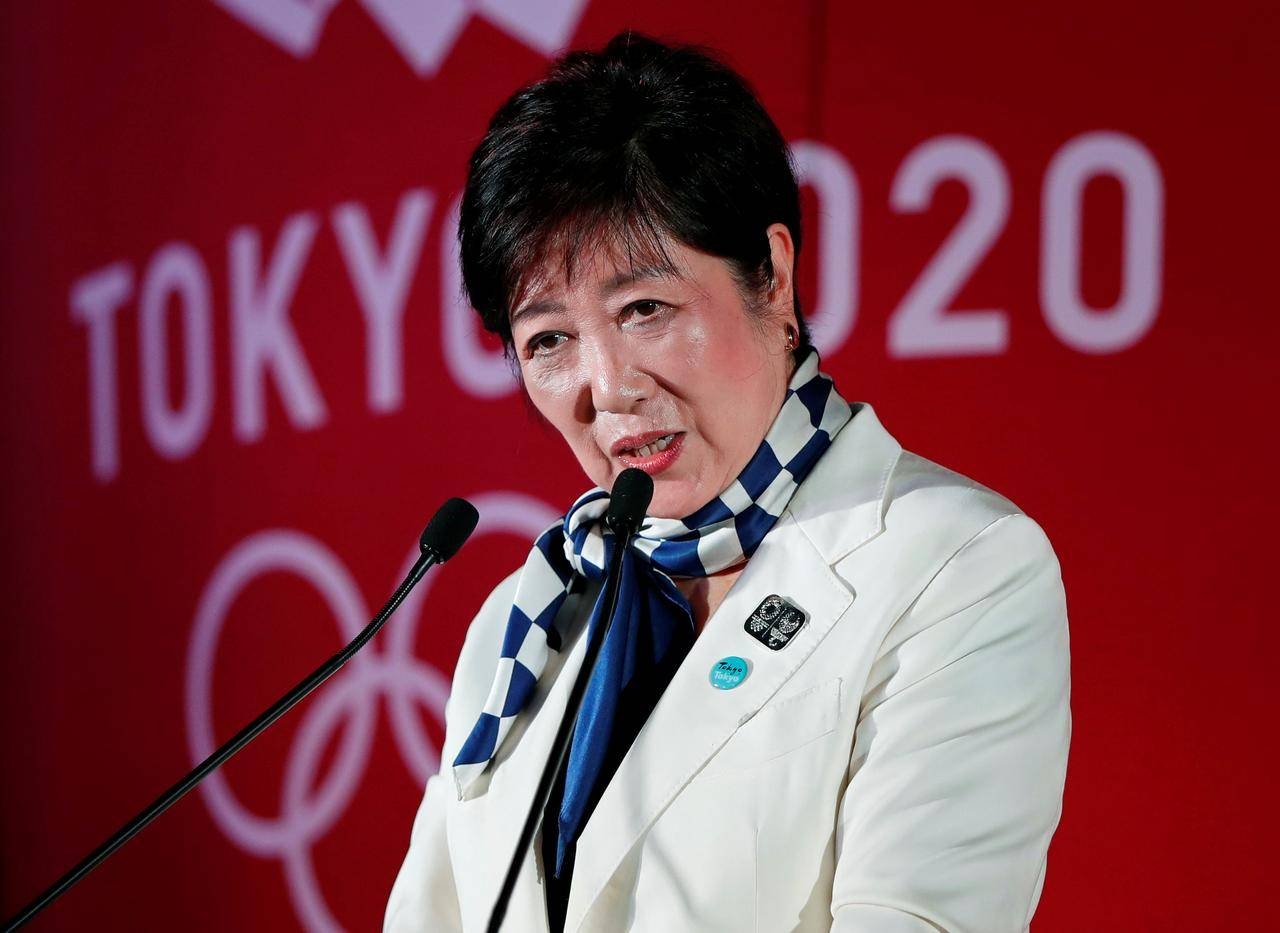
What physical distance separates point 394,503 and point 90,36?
1.21 meters

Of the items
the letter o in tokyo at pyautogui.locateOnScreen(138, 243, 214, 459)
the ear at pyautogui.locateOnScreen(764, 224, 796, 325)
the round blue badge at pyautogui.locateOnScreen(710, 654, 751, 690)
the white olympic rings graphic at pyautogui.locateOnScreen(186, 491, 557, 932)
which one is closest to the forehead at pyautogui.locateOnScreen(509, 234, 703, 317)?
the ear at pyautogui.locateOnScreen(764, 224, 796, 325)

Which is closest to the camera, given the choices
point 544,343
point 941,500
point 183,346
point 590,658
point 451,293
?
point 590,658

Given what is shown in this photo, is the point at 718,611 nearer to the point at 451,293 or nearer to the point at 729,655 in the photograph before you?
the point at 729,655

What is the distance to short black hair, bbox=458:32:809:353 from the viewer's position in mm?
1336

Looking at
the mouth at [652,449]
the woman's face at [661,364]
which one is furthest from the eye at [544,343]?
the mouth at [652,449]

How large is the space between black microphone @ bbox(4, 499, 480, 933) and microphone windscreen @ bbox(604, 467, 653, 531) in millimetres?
146

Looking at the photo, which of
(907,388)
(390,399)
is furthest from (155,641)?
(907,388)

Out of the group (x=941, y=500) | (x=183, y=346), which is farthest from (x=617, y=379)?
(x=183, y=346)

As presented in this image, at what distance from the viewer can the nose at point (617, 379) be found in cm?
135

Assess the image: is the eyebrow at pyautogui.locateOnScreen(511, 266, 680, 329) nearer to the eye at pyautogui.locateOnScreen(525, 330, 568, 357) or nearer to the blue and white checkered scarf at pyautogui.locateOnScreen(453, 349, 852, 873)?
the eye at pyautogui.locateOnScreen(525, 330, 568, 357)

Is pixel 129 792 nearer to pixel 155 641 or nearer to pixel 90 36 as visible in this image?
pixel 155 641

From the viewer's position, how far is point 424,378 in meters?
2.55

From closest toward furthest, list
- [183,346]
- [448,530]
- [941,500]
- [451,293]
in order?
[448,530] < [941,500] < [451,293] < [183,346]

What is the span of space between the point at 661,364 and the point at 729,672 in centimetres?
30
